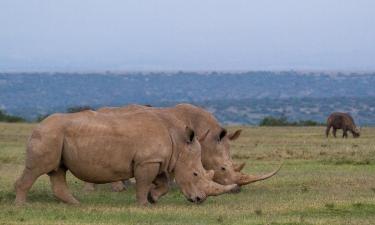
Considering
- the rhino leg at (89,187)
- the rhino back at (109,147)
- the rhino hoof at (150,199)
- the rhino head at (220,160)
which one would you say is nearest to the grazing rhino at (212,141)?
the rhino head at (220,160)

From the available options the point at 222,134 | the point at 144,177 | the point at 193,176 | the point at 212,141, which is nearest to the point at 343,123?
the point at 222,134

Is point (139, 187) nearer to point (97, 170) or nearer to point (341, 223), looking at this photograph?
point (97, 170)

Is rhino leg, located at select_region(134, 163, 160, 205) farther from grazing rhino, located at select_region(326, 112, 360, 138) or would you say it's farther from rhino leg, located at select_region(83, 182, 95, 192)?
grazing rhino, located at select_region(326, 112, 360, 138)

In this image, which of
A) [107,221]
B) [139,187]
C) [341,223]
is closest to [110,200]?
[139,187]

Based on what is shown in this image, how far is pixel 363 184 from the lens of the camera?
2220 centimetres

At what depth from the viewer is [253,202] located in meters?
19.0

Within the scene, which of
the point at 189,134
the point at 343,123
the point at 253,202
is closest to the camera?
the point at 189,134

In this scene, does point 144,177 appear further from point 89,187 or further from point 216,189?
point 89,187

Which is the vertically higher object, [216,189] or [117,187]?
[216,189]

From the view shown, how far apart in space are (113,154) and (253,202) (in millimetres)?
2691

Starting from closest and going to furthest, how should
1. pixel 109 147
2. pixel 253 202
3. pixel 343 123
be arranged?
pixel 109 147 < pixel 253 202 < pixel 343 123

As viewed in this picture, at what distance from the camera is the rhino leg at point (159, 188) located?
19.0 m

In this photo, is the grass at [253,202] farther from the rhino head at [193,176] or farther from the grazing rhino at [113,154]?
the grazing rhino at [113,154]

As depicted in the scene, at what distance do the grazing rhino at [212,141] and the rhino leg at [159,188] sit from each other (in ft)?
3.81
